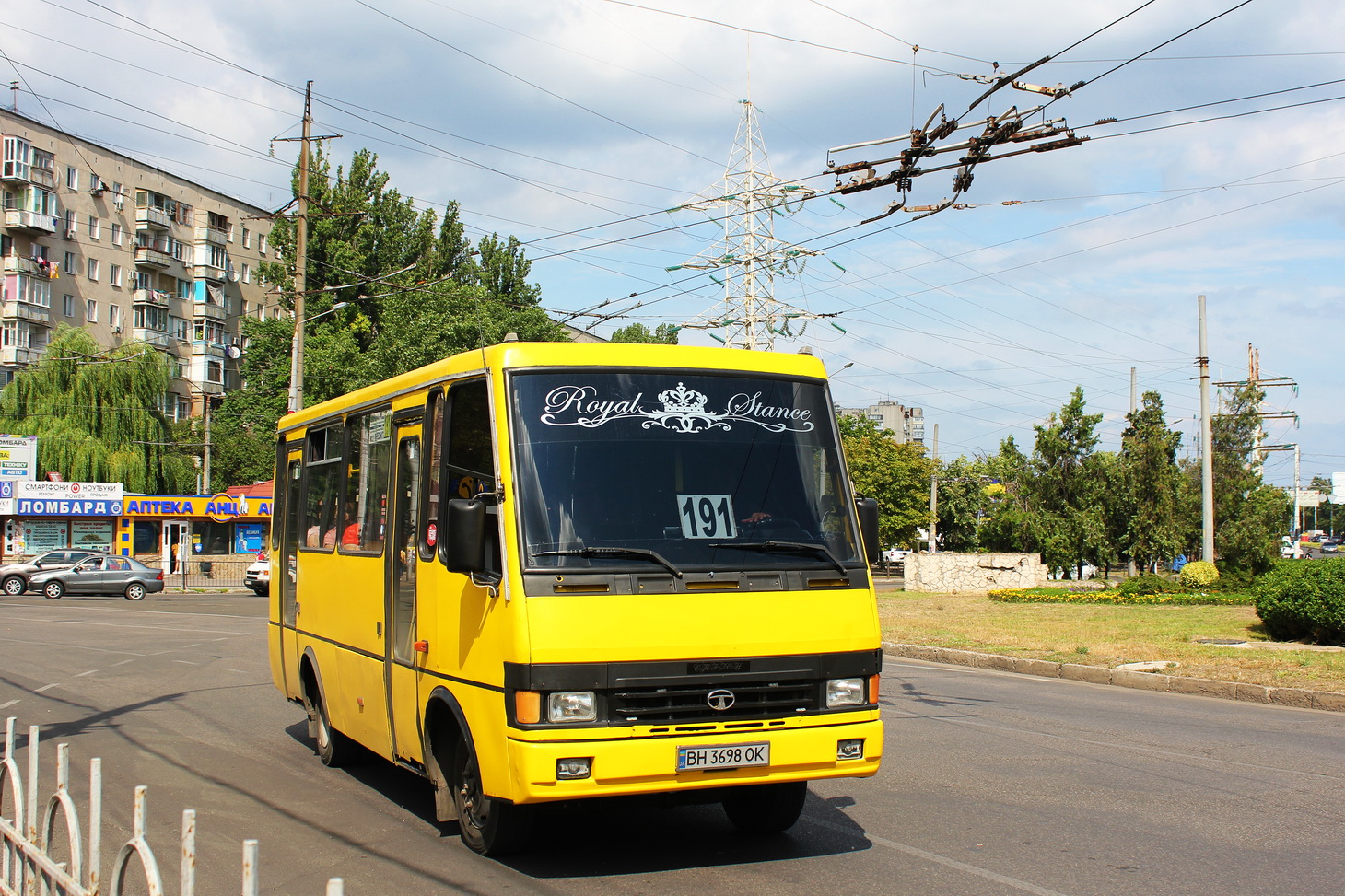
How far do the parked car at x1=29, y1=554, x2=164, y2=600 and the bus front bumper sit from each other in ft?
123

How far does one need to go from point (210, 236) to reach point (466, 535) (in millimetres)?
80630

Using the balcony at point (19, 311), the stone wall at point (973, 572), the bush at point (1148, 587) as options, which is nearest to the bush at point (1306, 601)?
the bush at point (1148, 587)

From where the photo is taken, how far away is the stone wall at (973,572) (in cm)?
3738

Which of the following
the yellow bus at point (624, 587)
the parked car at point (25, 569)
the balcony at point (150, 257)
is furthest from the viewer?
the balcony at point (150, 257)

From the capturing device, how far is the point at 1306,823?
273 inches

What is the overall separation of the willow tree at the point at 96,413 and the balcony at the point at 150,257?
18.7 metres

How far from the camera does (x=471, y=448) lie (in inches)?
252

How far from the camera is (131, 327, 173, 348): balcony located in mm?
72250

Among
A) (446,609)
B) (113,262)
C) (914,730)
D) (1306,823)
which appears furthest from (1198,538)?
(113,262)

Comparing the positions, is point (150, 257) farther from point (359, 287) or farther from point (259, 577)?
point (259, 577)

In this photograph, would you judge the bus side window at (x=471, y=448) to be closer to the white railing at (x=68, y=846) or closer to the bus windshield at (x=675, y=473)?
the bus windshield at (x=675, y=473)

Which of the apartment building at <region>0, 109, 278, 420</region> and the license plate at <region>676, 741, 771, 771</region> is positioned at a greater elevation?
the apartment building at <region>0, 109, 278, 420</region>

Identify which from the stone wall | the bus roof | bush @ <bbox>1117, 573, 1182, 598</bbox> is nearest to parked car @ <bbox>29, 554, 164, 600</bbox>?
the stone wall

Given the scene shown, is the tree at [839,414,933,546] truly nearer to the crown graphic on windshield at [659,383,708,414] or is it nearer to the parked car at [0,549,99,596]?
the parked car at [0,549,99,596]
